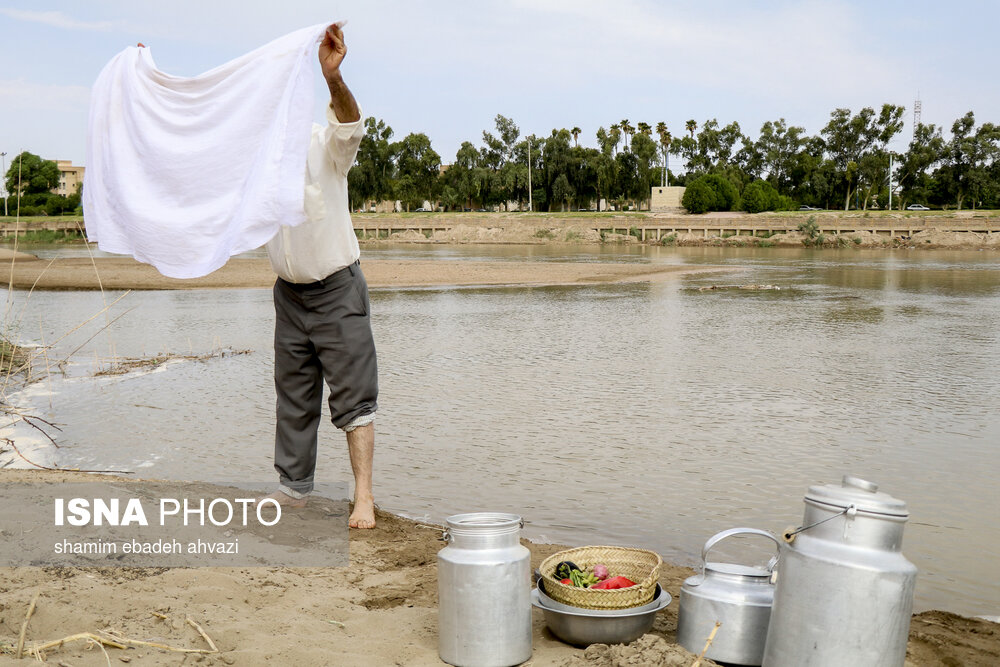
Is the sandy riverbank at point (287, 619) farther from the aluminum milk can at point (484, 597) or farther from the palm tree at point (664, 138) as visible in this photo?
the palm tree at point (664, 138)

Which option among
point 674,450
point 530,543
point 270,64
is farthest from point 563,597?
point 674,450

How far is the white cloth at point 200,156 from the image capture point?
3.77 m

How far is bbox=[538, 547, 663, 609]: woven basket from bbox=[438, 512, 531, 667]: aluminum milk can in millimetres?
142

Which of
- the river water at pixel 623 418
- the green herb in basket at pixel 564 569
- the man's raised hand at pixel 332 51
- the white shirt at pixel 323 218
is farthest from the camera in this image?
the river water at pixel 623 418

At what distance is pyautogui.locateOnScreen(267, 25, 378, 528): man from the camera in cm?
414

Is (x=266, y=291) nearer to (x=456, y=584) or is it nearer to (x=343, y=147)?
(x=343, y=147)

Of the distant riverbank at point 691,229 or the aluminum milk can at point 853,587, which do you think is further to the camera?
the distant riverbank at point 691,229

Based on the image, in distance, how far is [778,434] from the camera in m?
7.14

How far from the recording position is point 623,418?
7711mm

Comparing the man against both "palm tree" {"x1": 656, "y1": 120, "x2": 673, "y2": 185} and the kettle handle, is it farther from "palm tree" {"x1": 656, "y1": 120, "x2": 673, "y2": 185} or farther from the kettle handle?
"palm tree" {"x1": 656, "y1": 120, "x2": 673, "y2": 185}

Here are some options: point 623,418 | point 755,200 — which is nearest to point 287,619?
point 623,418

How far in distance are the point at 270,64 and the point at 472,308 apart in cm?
1318

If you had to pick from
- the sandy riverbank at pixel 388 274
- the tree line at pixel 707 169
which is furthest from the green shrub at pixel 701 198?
the sandy riverbank at pixel 388 274

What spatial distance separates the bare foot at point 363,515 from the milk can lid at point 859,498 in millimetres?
2398
